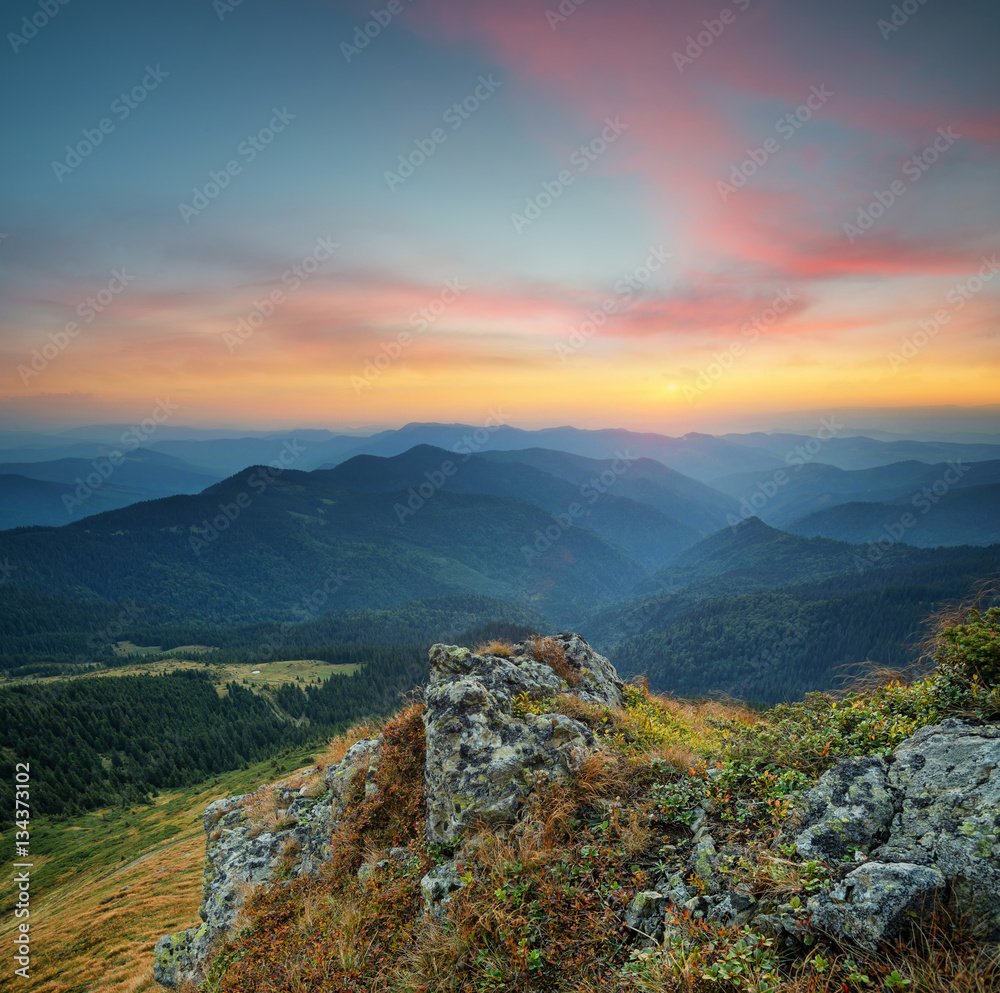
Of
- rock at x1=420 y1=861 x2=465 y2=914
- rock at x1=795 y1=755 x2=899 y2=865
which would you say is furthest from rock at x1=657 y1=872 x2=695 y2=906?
rock at x1=420 y1=861 x2=465 y2=914

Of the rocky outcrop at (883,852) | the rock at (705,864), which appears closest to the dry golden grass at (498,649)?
the rocky outcrop at (883,852)

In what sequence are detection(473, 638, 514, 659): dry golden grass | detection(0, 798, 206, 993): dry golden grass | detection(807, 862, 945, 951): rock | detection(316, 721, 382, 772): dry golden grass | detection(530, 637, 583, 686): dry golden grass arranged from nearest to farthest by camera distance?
detection(807, 862, 945, 951): rock
detection(530, 637, 583, 686): dry golden grass
detection(473, 638, 514, 659): dry golden grass
detection(316, 721, 382, 772): dry golden grass
detection(0, 798, 206, 993): dry golden grass

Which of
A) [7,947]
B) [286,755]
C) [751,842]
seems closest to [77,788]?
[286,755]

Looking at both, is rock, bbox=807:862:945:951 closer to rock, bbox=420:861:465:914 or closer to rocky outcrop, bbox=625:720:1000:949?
rocky outcrop, bbox=625:720:1000:949

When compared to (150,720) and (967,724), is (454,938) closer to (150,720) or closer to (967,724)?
(967,724)

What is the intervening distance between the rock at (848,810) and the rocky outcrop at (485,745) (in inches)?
173

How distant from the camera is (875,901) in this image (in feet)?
14.7

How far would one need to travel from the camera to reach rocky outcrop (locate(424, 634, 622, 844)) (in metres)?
9.17

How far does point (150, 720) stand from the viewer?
120312 mm

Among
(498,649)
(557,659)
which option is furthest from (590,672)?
(498,649)

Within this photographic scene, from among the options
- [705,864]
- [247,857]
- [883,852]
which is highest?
[883,852]

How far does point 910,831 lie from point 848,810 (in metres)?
0.58

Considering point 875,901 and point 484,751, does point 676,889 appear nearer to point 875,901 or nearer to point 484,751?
point 875,901

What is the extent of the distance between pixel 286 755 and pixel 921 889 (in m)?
126
